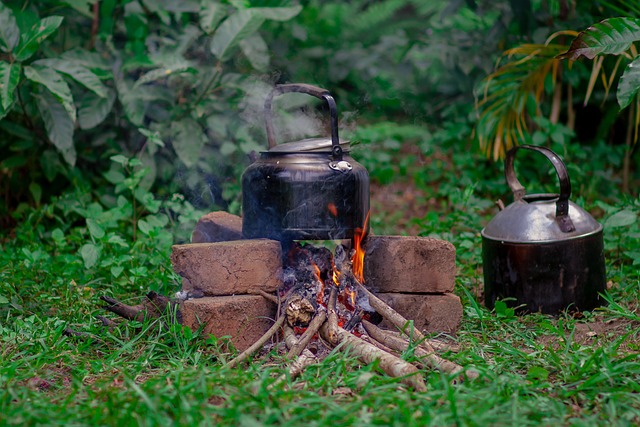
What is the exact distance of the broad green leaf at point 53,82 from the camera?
13.8ft

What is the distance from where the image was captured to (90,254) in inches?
153

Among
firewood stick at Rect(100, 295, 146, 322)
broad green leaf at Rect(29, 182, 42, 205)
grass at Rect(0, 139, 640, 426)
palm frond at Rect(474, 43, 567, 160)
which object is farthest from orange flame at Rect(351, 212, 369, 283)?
broad green leaf at Rect(29, 182, 42, 205)

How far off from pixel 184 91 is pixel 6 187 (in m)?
1.42

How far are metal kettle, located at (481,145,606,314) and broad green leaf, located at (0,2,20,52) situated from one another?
2.78 meters

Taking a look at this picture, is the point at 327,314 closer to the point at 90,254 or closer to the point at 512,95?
the point at 90,254

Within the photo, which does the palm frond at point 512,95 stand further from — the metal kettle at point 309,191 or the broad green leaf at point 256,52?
the metal kettle at point 309,191

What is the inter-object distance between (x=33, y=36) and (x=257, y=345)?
228 cm

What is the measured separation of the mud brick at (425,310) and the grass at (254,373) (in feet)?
0.43

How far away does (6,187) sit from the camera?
532 cm

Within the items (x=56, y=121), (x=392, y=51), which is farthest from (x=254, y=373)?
(x=392, y=51)

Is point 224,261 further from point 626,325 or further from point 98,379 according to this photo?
point 626,325

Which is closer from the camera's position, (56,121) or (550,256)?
(550,256)

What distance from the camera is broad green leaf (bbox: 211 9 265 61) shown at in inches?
193

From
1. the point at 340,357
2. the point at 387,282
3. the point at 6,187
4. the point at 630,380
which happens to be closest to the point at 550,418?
the point at 630,380
